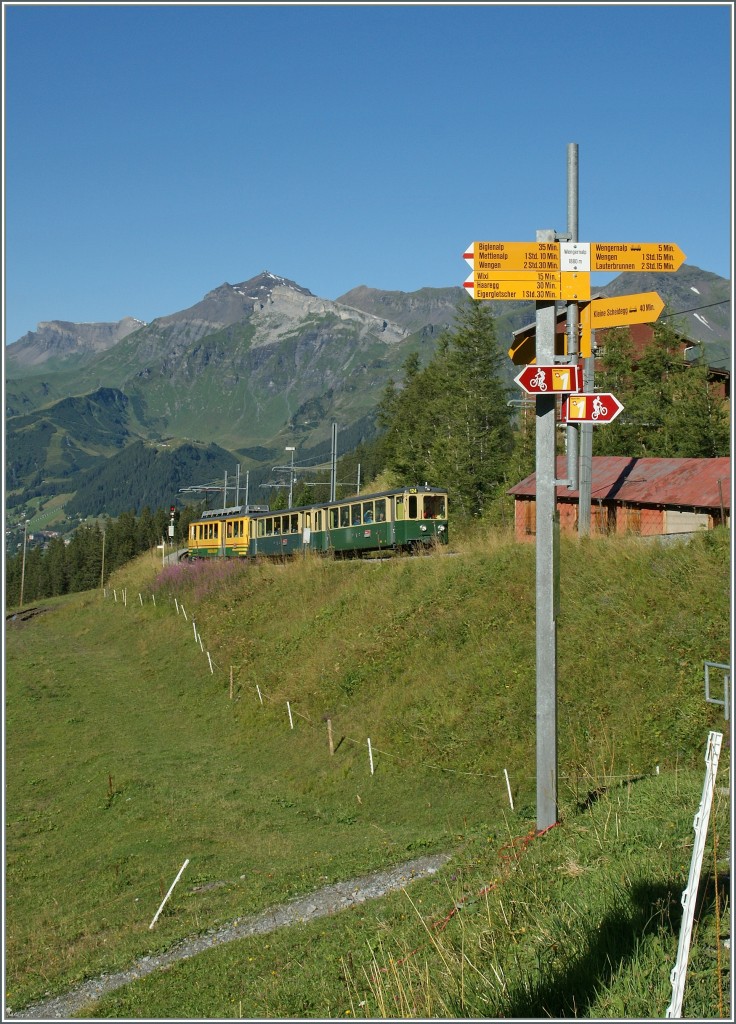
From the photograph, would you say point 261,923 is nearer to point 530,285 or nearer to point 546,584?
point 546,584

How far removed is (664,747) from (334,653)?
1111cm

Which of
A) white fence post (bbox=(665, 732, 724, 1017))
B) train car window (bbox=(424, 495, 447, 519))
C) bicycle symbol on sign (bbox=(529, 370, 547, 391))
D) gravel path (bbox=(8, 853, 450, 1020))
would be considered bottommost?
gravel path (bbox=(8, 853, 450, 1020))

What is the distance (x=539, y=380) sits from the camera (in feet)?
30.2

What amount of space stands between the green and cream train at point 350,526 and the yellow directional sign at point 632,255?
2092 centimetres

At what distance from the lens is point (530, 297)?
9219 mm

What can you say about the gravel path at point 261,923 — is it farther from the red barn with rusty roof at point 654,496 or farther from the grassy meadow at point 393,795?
the red barn with rusty roof at point 654,496

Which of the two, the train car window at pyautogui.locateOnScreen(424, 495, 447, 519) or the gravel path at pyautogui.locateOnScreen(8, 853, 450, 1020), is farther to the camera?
the train car window at pyautogui.locateOnScreen(424, 495, 447, 519)

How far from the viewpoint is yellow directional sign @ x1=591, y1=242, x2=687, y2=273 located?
9.28m

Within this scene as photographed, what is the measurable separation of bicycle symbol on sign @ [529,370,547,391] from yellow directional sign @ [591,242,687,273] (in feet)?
3.93

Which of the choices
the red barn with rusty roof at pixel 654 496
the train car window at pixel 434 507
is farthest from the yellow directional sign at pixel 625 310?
the train car window at pixel 434 507

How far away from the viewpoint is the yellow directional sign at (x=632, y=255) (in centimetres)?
928

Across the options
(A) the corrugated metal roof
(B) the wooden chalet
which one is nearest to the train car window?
(A) the corrugated metal roof

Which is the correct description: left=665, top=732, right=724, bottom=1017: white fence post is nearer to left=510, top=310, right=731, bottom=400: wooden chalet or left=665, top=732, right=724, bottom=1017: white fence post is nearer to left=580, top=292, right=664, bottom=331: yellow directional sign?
left=510, top=310, right=731, bottom=400: wooden chalet

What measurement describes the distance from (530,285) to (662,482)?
1651cm
